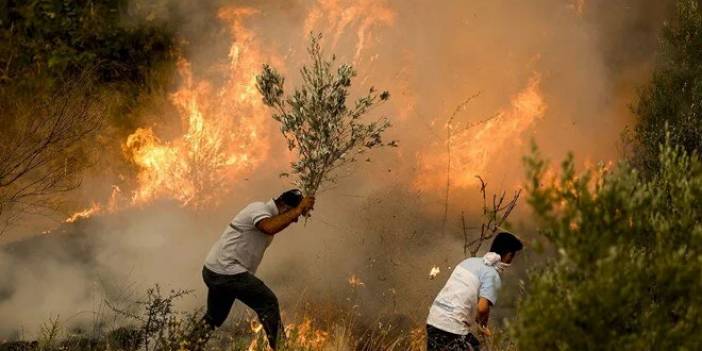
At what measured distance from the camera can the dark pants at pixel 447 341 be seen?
6.32m

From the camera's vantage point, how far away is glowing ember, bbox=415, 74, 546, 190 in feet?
41.1

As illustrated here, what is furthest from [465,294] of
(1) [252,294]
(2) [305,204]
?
(1) [252,294]

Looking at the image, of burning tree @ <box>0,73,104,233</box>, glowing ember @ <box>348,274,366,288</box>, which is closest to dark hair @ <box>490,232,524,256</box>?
glowing ember @ <box>348,274,366,288</box>

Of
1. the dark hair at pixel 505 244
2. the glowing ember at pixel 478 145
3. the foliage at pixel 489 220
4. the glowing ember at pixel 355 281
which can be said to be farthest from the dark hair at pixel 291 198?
the glowing ember at pixel 478 145

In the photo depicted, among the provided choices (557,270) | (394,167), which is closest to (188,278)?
(394,167)

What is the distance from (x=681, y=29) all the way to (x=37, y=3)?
407 inches

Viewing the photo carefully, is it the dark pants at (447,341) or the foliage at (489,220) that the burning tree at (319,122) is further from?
the dark pants at (447,341)

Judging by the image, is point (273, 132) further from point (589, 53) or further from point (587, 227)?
point (587, 227)

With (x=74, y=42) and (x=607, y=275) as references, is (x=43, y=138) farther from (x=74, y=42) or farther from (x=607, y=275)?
(x=607, y=275)

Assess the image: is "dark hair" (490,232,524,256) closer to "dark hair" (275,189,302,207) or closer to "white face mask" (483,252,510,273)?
"white face mask" (483,252,510,273)

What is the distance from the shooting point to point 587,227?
12.9 feet

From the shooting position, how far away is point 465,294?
20.8 ft

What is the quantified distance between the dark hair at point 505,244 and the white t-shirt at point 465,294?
0.17 metres

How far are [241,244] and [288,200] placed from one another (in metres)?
0.59
